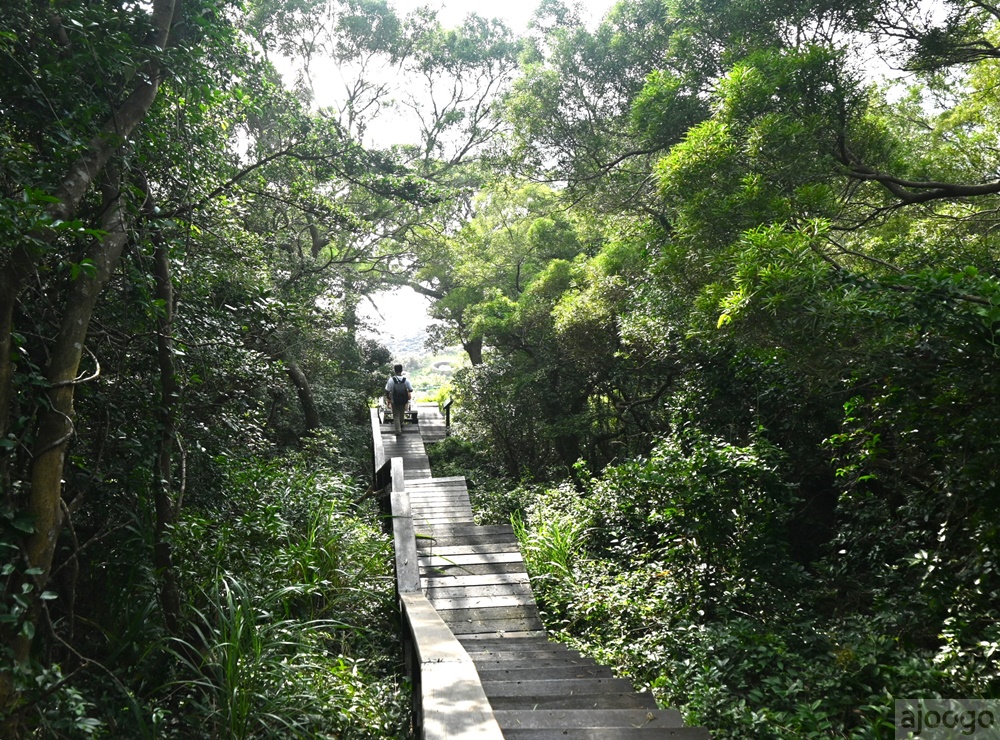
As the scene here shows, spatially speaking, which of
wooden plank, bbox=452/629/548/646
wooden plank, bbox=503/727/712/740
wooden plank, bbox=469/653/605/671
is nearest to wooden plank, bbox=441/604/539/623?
wooden plank, bbox=452/629/548/646

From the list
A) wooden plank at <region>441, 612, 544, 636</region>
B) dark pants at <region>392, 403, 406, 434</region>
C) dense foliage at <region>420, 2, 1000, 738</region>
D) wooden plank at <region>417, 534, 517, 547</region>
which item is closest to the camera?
dense foliage at <region>420, 2, 1000, 738</region>

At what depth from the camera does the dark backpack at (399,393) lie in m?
13.1

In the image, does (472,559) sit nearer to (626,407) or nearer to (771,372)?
(771,372)

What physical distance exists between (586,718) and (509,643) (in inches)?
73.3

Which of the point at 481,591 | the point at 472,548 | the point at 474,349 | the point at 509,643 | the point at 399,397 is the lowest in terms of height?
the point at 509,643

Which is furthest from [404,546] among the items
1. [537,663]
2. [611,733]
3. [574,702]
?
[611,733]

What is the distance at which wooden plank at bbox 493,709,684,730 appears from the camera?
3.61m

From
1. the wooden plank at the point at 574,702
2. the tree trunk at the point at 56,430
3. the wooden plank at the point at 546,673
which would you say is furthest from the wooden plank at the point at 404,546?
the tree trunk at the point at 56,430

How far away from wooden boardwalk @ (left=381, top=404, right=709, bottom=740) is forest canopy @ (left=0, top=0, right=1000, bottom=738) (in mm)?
336

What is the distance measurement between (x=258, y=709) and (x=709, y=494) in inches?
142

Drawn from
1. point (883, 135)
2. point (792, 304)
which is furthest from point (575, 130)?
point (792, 304)

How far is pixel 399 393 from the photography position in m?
13.1

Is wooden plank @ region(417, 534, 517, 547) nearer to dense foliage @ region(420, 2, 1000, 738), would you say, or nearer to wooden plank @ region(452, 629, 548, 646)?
dense foliage @ region(420, 2, 1000, 738)

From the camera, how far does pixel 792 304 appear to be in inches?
190
